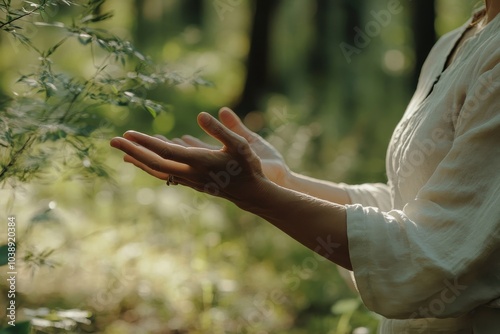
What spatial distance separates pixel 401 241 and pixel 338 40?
4.58m

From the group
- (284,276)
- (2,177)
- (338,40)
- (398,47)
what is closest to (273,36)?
(338,40)

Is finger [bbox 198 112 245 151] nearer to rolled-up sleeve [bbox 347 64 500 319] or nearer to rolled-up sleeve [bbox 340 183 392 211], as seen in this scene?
rolled-up sleeve [bbox 347 64 500 319]

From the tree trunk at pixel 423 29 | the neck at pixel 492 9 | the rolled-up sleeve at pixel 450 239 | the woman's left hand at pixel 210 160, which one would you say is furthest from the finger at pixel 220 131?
the tree trunk at pixel 423 29

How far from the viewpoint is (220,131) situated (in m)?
0.88

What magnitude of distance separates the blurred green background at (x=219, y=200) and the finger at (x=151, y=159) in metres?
0.41

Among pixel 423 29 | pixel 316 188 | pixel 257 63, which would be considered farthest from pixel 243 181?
pixel 257 63

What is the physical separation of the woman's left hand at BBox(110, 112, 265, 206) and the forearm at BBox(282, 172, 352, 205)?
0.38 meters

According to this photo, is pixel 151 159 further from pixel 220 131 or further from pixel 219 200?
pixel 219 200

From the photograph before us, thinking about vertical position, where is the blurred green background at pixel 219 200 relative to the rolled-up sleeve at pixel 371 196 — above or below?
below

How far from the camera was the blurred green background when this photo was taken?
2.49 metres

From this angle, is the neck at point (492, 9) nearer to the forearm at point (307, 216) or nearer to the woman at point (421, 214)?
the woman at point (421, 214)

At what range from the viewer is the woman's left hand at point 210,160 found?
0.89m

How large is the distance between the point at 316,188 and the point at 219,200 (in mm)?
2275

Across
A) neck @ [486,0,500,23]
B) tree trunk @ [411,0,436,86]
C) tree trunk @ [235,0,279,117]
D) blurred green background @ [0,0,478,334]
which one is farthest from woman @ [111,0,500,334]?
tree trunk @ [235,0,279,117]
